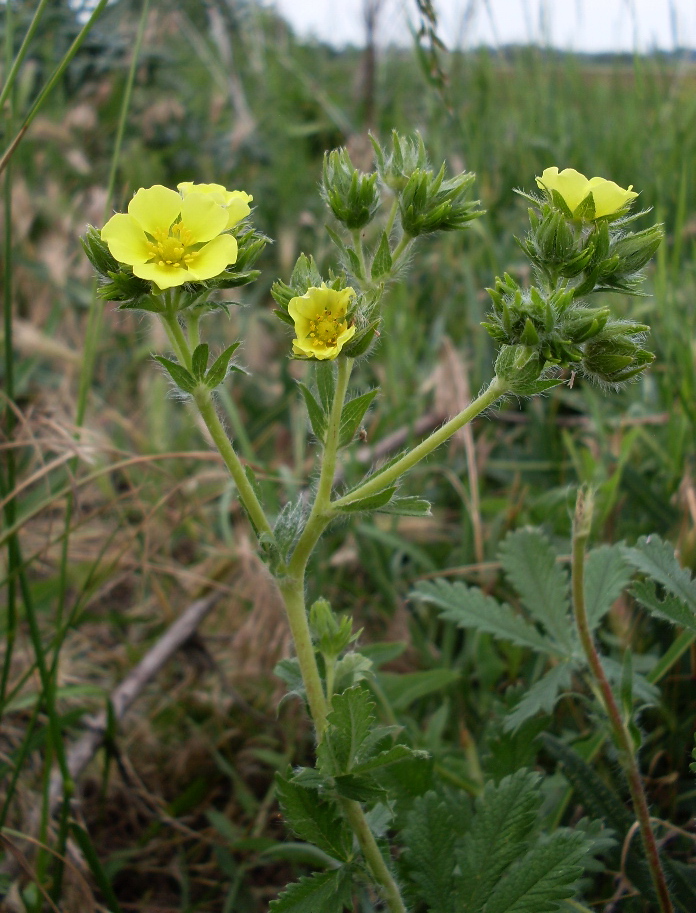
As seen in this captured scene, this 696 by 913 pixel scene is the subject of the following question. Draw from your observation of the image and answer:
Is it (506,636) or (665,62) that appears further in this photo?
(665,62)

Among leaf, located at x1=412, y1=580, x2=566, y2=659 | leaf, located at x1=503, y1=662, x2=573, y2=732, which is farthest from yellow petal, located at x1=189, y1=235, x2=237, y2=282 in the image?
leaf, located at x1=503, y1=662, x2=573, y2=732

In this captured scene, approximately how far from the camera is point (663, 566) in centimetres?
135

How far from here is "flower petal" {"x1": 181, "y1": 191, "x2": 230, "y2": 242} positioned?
1.26 metres

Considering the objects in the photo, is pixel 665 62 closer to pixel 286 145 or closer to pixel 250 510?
pixel 286 145

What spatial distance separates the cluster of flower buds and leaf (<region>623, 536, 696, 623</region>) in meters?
0.30

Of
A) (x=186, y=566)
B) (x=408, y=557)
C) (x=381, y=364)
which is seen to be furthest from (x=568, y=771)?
(x=381, y=364)

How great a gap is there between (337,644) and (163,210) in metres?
0.79

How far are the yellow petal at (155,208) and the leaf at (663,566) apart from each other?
3.20 feet

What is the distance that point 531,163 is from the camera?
369cm

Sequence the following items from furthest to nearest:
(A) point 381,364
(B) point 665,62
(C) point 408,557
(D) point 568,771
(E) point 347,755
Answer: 1. (B) point 665,62
2. (A) point 381,364
3. (C) point 408,557
4. (D) point 568,771
5. (E) point 347,755

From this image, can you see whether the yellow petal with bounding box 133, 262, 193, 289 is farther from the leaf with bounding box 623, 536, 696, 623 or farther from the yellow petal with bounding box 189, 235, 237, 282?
the leaf with bounding box 623, 536, 696, 623

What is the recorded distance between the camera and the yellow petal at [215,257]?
1.20 m

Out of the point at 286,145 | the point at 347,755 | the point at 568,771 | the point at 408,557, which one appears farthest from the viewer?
the point at 286,145

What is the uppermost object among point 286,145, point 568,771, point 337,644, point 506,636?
point 286,145
